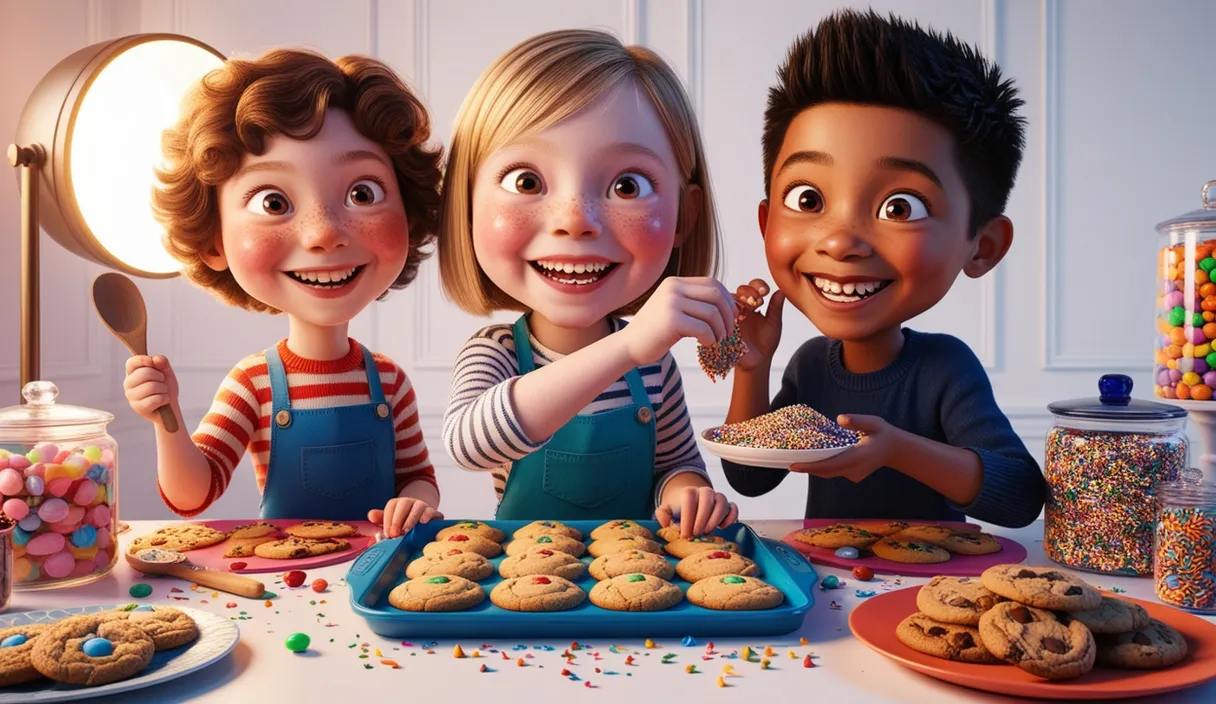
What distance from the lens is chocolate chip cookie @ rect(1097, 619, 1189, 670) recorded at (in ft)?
2.57

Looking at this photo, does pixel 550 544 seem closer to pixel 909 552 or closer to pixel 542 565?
pixel 542 565

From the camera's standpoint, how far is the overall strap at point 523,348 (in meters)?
1.37

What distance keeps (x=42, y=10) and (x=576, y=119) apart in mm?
2658

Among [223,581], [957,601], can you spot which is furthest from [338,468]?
[957,601]

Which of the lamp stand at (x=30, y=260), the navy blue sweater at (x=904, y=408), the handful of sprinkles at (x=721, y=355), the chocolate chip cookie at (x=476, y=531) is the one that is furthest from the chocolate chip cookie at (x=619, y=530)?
the lamp stand at (x=30, y=260)

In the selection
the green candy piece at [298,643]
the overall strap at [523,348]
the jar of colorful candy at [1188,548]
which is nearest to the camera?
the green candy piece at [298,643]

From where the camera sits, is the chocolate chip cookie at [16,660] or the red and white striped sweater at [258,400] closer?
the chocolate chip cookie at [16,660]

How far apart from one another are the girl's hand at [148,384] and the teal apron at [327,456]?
19 centimetres

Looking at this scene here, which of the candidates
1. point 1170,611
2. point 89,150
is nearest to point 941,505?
point 1170,611

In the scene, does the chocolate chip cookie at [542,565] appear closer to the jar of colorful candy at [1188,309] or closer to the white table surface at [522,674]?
the white table surface at [522,674]

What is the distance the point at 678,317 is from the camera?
3.47 feet

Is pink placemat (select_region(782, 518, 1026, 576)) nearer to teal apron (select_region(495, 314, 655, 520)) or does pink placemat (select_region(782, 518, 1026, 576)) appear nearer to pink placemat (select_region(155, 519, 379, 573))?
teal apron (select_region(495, 314, 655, 520))

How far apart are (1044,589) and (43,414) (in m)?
1.16

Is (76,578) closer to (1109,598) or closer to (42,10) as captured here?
(1109,598)
